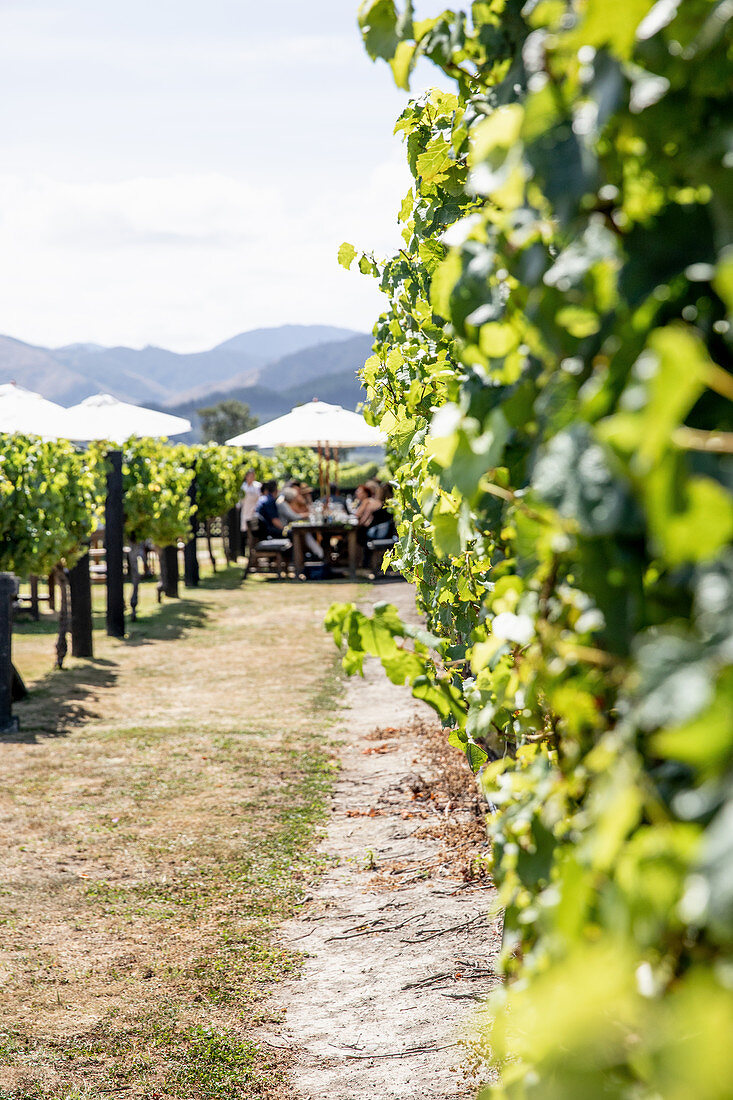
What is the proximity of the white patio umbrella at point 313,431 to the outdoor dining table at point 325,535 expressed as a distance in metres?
1.61

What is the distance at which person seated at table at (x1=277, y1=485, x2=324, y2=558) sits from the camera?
1745 cm

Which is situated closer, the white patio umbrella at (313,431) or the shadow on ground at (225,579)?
the shadow on ground at (225,579)

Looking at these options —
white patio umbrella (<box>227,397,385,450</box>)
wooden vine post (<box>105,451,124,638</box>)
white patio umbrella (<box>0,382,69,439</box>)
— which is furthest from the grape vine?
white patio umbrella (<box>227,397,385,450</box>)

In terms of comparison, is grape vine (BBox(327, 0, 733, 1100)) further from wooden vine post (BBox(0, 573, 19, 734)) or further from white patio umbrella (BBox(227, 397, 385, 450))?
white patio umbrella (BBox(227, 397, 385, 450))

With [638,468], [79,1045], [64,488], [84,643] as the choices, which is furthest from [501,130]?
[84,643]

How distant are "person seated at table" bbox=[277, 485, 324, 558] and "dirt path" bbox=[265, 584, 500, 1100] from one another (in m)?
11.4

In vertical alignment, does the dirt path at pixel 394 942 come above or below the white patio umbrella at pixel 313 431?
below

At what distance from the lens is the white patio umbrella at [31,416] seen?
13.1 meters

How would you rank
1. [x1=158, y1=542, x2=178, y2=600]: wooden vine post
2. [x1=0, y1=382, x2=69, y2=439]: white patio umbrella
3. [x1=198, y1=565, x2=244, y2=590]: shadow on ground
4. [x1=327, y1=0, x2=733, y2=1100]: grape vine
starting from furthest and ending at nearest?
[x1=198, y1=565, x2=244, y2=590]: shadow on ground → [x1=158, y1=542, x2=178, y2=600]: wooden vine post → [x1=0, y1=382, x2=69, y2=439]: white patio umbrella → [x1=327, y1=0, x2=733, y2=1100]: grape vine

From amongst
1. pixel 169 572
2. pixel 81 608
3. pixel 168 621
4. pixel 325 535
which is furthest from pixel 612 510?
pixel 325 535

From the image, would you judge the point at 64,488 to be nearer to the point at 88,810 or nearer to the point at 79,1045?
the point at 88,810

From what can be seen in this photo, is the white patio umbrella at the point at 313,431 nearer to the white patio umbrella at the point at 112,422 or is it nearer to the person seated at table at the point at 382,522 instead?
the person seated at table at the point at 382,522

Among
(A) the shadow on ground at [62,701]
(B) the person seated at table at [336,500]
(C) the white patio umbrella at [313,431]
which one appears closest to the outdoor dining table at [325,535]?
(C) the white patio umbrella at [313,431]

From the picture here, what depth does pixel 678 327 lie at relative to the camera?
0.85m
